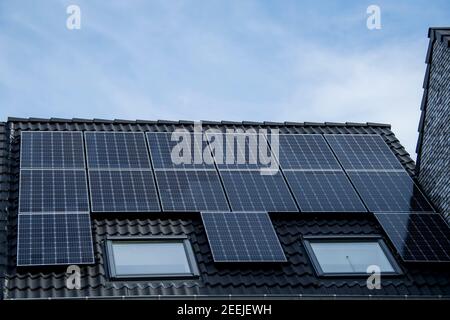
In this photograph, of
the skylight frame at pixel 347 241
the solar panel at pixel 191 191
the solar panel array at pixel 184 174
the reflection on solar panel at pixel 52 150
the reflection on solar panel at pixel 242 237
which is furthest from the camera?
the reflection on solar panel at pixel 52 150

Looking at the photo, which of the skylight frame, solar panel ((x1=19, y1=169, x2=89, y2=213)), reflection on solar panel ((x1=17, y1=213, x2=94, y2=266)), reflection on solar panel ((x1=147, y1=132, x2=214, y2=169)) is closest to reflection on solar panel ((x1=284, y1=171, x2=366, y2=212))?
the skylight frame

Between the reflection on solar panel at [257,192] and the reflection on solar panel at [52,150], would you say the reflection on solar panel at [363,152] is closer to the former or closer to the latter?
the reflection on solar panel at [257,192]

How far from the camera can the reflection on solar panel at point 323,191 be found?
1583 centimetres

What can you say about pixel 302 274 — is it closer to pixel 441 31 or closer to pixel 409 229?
pixel 409 229

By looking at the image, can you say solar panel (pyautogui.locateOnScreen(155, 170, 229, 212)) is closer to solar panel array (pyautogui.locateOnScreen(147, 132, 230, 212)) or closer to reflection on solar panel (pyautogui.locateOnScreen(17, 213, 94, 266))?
solar panel array (pyautogui.locateOnScreen(147, 132, 230, 212))

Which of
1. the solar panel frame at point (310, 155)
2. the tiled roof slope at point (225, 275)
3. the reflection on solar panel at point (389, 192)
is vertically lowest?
the tiled roof slope at point (225, 275)

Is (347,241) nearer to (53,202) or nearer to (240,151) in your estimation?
(240,151)

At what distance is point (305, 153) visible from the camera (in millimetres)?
17766

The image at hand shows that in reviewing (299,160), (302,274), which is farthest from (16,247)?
(299,160)

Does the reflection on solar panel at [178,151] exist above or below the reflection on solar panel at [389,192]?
above

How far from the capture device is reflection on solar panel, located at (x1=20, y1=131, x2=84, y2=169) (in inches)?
630

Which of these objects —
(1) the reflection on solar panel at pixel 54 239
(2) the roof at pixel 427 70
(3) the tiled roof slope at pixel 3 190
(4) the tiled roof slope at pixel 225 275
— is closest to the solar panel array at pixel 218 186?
(1) the reflection on solar panel at pixel 54 239

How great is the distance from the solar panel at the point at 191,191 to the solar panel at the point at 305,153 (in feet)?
5.77

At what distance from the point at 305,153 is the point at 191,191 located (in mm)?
3161
